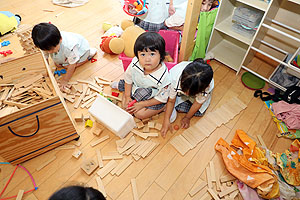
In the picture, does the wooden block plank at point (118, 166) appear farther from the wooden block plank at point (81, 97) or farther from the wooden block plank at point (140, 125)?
the wooden block plank at point (81, 97)

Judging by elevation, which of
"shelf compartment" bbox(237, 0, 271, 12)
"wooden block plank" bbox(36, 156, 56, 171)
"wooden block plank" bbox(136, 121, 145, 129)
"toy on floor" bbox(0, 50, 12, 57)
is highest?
"shelf compartment" bbox(237, 0, 271, 12)

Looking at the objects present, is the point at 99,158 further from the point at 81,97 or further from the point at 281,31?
the point at 281,31

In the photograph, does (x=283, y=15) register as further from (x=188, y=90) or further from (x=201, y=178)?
(x=201, y=178)

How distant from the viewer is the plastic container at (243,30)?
2.18 meters

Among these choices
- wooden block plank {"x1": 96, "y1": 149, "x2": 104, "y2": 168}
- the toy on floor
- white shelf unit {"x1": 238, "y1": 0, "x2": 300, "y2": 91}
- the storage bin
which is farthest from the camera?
the toy on floor

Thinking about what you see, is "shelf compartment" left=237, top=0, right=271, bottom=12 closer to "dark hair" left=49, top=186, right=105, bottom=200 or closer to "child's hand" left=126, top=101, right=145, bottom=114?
"child's hand" left=126, top=101, right=145, bottom=114

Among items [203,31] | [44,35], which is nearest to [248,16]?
[203,31]

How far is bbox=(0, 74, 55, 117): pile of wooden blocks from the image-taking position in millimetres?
1689

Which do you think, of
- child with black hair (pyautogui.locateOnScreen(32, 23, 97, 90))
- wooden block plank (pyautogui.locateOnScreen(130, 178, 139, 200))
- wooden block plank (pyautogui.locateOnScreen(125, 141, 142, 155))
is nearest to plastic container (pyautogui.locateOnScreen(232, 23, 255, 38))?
wooden block plank (pyautogui.locateOnScreen(125, 141, 142, 155))

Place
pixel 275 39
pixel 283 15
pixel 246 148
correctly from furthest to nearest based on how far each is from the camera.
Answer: pixel 275 39 < pixel 283 15 < pixel 246 148

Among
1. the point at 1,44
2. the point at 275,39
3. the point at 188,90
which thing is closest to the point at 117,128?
the point at 188,90

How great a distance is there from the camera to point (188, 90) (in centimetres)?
154

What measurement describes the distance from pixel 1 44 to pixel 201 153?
2982mm

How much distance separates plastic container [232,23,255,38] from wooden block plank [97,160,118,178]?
188cm
